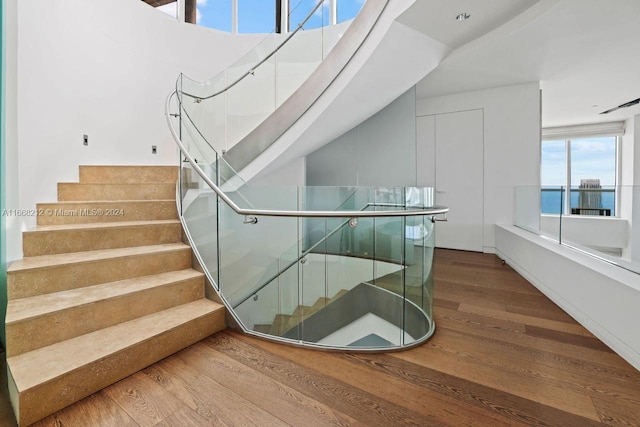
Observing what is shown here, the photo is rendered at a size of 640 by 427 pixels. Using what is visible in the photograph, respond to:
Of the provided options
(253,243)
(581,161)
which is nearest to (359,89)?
(253,243)

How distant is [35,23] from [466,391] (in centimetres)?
483

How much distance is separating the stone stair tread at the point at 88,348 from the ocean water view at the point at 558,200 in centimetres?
347

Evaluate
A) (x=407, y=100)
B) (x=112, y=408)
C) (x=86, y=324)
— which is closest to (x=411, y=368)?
(x=112, y=408)

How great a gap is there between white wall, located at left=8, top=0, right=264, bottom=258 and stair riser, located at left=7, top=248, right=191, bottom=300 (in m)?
0.52

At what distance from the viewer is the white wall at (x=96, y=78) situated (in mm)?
2847

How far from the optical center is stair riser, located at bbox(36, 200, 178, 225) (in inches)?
101

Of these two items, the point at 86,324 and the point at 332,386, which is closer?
the point at 332,386

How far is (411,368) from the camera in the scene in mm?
1756

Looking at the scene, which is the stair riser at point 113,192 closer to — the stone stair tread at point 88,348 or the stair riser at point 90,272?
the stair riser at point 90,272

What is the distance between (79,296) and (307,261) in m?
1.57

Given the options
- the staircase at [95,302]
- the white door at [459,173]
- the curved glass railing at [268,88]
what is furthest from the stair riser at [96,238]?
the white door at [459,173]

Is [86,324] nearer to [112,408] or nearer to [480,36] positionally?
[112,408]

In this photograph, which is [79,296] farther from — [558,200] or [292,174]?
[558,200]

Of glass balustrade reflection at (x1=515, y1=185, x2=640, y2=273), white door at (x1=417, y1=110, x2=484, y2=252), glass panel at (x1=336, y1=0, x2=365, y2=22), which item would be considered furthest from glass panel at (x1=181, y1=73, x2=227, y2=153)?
glass balustrade reflection at (x1=515, y1=185, x2=640, y2=273)
